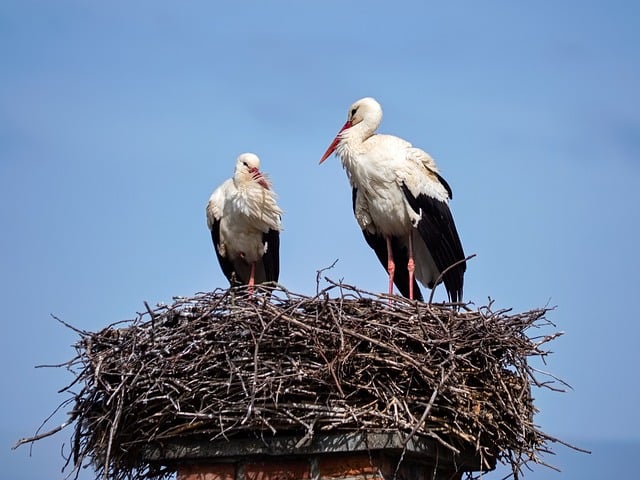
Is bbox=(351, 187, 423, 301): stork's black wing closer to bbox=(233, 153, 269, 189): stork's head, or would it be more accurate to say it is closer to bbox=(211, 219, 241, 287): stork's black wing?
bbox=(233, 153, 269, 189): stork's head

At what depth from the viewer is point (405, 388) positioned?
4.81m

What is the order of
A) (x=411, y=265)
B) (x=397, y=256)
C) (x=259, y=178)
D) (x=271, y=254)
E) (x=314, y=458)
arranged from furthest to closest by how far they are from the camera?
(x=271, y=254) → (x=259, y=178) → (x=397, y=256) → (x=411, y=265) → (x=314, y=458)

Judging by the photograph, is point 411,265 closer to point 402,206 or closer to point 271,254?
point 402,206

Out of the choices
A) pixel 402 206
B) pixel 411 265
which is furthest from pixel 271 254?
pixel 402 206

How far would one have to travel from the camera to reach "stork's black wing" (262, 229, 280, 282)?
7676mm

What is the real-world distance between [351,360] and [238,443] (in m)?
0.58

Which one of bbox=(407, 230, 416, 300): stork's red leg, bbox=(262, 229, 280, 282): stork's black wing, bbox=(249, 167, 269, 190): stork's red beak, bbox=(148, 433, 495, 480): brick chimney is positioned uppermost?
bbox=(249, 167, 269, 190): stork's red beak

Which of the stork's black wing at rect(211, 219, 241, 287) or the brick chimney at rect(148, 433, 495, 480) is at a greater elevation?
the stork's black wing at rect(211, 219, 241, 287)

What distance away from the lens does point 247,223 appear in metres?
7.53

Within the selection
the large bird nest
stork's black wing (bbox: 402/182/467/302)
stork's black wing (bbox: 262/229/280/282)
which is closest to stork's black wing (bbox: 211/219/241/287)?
stork's black wing (bbox: 262/229/280/282)

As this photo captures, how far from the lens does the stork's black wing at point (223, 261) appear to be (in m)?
7.74

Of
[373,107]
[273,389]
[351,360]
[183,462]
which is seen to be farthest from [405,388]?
[373,107]

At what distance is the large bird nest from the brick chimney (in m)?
0.05

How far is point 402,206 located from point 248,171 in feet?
4.00
